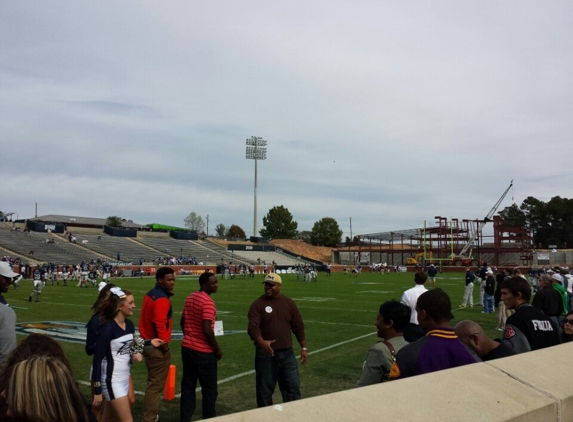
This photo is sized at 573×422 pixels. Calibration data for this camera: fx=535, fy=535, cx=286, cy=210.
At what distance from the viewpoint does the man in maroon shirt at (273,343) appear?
256 inches

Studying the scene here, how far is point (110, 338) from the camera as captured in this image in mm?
5078

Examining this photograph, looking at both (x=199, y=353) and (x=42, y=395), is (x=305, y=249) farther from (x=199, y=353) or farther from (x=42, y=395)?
(x=42, y=395)

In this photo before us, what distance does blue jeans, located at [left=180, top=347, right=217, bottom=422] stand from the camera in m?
6.51

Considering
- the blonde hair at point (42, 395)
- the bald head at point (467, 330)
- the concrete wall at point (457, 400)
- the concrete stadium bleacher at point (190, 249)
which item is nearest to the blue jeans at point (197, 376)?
the bald head at point (467, 330)

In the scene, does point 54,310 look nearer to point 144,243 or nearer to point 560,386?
point 560,386

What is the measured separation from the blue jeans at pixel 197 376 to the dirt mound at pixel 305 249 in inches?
4021

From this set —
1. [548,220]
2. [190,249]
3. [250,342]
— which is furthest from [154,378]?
[548,220]

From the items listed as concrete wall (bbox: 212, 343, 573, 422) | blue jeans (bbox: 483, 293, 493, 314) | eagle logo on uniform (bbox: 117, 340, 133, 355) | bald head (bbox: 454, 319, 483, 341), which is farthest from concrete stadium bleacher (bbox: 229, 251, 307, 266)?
concrete wall (bbox: 212, 343, 573, 422)

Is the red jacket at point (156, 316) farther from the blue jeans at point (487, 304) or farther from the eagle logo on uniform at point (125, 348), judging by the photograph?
the blue jeans at point (487, 304)

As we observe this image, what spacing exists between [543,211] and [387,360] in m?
117

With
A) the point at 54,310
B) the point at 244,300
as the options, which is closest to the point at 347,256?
the point at 244,300

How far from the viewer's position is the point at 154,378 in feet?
21.6

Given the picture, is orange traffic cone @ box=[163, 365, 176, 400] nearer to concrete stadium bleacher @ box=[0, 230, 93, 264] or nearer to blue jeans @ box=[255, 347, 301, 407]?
blue jeans @ box=[255, 347, 301, 407]

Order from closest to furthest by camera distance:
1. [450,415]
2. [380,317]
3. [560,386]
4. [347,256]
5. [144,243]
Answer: [450,415] → [560,386] → [380,317] → [144,243] → [347,256]
